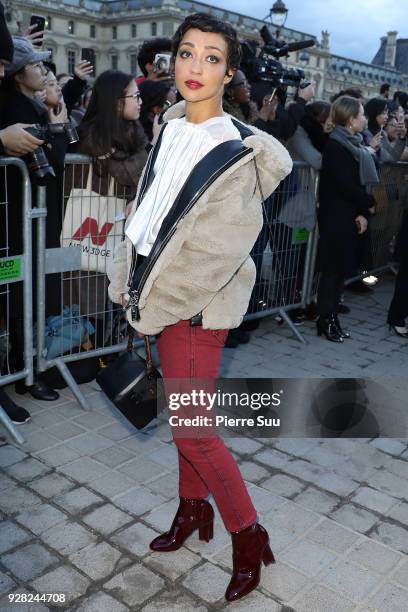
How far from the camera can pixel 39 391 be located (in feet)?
14.9

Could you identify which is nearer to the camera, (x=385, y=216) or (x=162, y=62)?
(x=162, y=62)

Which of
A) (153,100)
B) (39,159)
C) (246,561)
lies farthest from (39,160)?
(246,561)

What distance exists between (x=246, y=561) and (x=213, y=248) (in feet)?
4.50

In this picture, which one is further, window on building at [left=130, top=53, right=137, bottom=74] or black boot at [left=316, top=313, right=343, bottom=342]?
window on building at [left=130, top=53, right=137, bottom=74]

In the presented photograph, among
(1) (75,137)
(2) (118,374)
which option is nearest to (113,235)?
(1) (75,137)

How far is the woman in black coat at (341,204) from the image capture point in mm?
5914

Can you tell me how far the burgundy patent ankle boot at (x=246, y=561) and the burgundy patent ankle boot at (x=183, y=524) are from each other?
303mm

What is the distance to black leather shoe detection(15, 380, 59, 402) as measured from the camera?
4.53m

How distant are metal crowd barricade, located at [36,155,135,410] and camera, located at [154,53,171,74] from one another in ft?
7.49

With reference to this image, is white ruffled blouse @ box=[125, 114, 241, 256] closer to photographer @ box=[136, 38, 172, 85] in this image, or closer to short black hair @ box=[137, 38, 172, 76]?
photographer @ box=[136, 38, 172, 85]

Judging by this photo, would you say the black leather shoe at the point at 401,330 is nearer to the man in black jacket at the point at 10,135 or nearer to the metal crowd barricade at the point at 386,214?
the metal crowd barricade at the point at 386,214

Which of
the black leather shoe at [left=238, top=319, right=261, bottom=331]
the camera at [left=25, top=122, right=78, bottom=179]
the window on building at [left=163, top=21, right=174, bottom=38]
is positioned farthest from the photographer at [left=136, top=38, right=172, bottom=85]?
the window on building at [left=163, top=21, right=174, bottom=38]

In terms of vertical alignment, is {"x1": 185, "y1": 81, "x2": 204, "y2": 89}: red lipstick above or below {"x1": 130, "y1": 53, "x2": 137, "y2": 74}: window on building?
below

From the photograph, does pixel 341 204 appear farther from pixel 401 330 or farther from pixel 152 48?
pixel 152 48
